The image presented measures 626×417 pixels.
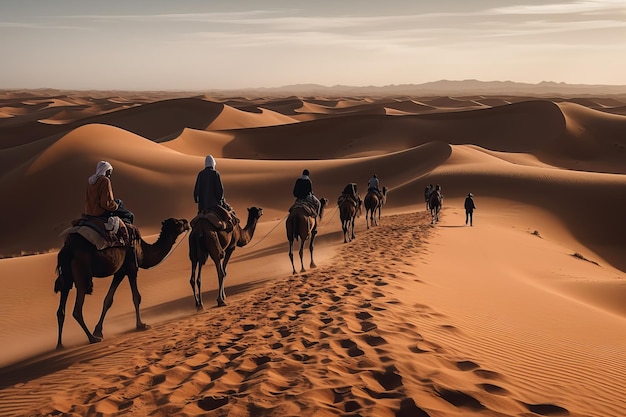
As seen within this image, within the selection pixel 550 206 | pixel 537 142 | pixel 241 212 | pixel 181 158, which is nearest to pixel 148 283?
pixel 241 212

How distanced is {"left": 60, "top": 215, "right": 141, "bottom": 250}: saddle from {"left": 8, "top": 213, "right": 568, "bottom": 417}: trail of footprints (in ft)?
5.32

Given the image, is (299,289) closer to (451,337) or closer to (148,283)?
(451,337)

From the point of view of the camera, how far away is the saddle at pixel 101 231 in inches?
332

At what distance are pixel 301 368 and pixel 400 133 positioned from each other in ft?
215

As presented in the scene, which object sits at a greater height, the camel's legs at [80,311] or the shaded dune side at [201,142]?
the shaded dune side at [201,142]

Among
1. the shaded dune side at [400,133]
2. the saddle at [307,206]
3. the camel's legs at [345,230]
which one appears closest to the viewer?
the saddle at [307,206]

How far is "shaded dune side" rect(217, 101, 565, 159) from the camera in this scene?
64.1 meters

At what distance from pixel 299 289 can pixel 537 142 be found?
58.8 meters

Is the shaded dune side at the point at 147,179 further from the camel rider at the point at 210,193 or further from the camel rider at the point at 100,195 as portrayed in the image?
the camel rider at the point at 100,195

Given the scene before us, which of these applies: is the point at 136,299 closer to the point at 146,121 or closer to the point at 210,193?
the point at 210,193

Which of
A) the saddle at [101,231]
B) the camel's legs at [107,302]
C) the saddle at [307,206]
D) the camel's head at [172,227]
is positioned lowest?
the camel's legs at [107,302]

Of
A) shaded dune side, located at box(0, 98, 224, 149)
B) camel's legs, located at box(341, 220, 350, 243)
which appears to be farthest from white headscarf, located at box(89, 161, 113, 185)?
shaded dune side, located at box(0, 98, 224, 149)

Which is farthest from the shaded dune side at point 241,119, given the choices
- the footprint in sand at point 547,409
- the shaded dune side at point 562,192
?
the footprint in sand at point 547,409

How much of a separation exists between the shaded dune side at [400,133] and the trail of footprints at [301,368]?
53191 millimetres
